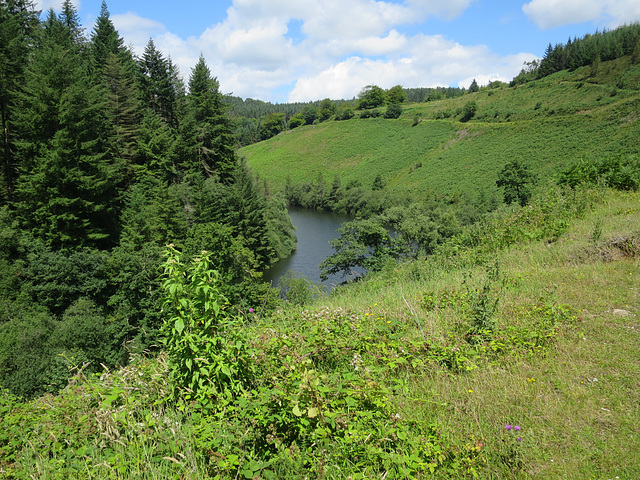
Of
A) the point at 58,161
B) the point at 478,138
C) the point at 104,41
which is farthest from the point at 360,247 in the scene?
the point at 478,138

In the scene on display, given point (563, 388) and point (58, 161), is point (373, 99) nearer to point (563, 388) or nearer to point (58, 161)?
point (58, 161)

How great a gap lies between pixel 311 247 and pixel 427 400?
41743 mm

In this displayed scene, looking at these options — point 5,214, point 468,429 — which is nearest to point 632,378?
point 468,429

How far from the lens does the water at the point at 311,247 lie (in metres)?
34.8

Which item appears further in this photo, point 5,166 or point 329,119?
point 329,119

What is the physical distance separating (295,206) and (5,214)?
54478 mm

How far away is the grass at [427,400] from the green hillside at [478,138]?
4220 cm

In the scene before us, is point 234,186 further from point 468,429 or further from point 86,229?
point 468,429

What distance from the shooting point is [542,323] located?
13.8 ft

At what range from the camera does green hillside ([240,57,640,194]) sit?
46250 millimetres

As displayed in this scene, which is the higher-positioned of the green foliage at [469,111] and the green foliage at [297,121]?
the green foliage at [297,121]

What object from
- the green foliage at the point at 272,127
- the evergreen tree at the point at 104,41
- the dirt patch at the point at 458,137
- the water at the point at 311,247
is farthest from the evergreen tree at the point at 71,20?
the green foliage at the point at 272,127

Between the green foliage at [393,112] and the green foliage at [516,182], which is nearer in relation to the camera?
the green foliage at [516,182]

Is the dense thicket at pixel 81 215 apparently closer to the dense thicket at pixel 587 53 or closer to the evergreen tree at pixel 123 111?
the evergreen tree at pixel 123 111
